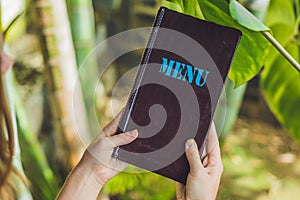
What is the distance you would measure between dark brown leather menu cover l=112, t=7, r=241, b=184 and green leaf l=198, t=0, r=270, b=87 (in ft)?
0.16

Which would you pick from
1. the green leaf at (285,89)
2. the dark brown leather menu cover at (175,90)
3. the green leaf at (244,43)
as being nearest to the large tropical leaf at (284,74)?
the green leaf at (285,89)

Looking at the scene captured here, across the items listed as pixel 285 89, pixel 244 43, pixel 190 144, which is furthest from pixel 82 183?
pixel 285 89

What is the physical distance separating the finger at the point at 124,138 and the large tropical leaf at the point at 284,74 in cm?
43

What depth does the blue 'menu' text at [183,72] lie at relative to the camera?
682 millimetres

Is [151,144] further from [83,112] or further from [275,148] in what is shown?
[275,148]

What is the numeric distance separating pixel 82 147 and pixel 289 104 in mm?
514

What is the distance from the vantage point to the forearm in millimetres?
735

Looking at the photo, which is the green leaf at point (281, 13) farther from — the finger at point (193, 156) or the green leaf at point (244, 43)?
the finger at point (193, 156)

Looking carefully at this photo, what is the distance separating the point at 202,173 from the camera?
688 mm

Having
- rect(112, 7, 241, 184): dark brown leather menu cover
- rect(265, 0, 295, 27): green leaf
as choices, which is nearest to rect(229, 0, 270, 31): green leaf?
rect(112, 7, 241, 184): dark brown leather menu cover

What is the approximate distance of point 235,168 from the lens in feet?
6.03

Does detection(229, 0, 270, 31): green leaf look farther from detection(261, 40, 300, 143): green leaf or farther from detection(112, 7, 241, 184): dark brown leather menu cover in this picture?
detection(261, 40, 300, 143): green leaf

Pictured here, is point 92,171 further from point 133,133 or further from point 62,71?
point 62,71

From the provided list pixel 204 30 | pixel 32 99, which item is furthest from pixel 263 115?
pixel 204 30
